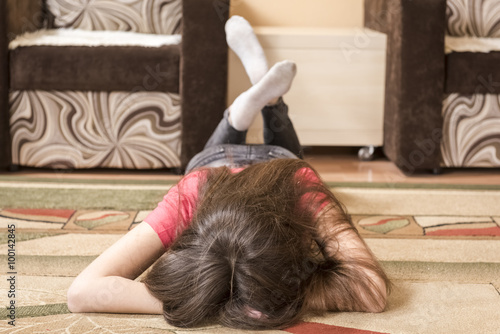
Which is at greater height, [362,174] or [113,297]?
[113,297]

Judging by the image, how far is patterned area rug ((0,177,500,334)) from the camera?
1070 millimetres

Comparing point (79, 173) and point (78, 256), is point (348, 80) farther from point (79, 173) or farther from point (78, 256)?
point (78, 256)

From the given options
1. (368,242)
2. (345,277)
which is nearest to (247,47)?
(368,242)

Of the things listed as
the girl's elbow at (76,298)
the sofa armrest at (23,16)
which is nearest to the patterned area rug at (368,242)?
the girl's elbow at (76,298)

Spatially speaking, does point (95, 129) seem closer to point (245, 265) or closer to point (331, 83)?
point (331, 83)

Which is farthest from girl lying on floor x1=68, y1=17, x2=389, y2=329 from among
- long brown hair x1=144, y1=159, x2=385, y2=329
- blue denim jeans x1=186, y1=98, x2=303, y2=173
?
blue denim jeans x1=186, y1=98, x2=303, y2=173

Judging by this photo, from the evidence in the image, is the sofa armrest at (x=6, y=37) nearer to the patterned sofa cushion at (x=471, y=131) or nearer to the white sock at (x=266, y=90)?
the white sock at (x=266, y=90)

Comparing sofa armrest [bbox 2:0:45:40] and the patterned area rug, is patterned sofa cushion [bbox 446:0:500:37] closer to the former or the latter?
the patterned area rug

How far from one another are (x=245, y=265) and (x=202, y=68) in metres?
1.23

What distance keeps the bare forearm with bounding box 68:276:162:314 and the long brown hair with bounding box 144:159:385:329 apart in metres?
0.03

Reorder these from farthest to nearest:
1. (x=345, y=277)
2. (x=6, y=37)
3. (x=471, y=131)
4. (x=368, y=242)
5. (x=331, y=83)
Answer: (x=331, y=83), (x=471, y=131), (x=6, y=37), (x=368, y=242), (x=345, y=277)

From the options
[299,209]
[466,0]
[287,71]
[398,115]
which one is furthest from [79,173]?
[466,0]

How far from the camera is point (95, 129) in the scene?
2.16 meters

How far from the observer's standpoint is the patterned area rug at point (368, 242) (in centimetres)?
107
